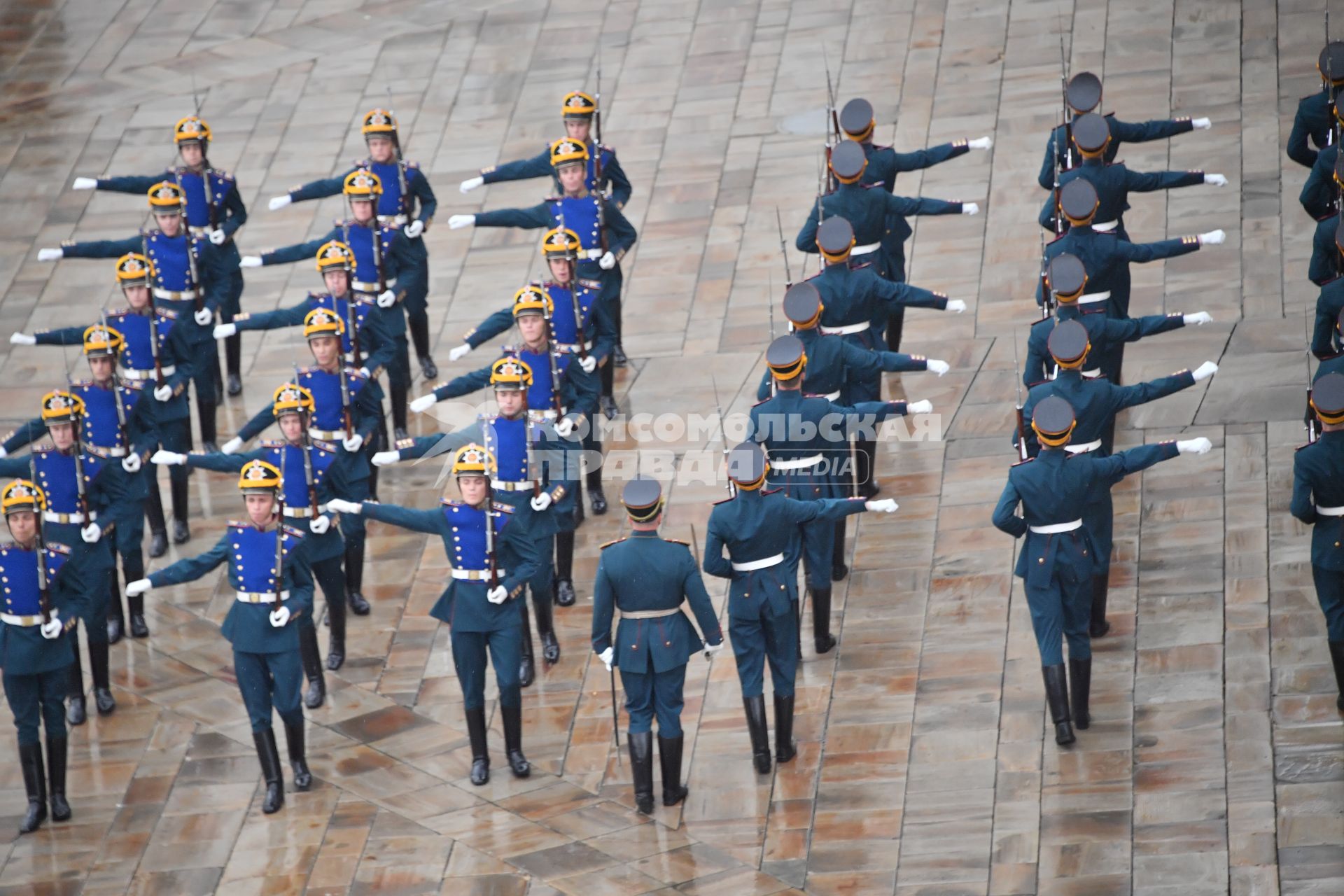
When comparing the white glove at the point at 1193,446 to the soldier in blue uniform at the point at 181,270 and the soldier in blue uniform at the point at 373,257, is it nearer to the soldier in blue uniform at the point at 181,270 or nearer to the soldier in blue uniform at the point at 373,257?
the soldier in blue uniform at the point at 373,257

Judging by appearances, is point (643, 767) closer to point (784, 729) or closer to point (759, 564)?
point (784, 729)

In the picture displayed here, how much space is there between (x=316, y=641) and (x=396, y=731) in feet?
2.31

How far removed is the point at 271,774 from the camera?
35.2ft

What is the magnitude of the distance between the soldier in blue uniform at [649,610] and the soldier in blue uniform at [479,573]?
63 cm

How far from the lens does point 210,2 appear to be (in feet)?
66.5

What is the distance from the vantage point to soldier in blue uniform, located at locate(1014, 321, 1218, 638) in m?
10.3

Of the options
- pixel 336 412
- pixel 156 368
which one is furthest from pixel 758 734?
pixel 156 368

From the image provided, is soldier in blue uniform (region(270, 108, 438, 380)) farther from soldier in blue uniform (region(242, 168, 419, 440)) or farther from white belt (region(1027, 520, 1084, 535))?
white belt (region(1027, 520, 1084, 535))

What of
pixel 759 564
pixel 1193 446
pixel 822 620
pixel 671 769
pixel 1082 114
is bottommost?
pixel 671 769

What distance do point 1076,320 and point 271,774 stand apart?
4810 millimetres

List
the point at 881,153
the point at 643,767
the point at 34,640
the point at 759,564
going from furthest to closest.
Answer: the point at 881,153
the point at 34,640
the point at 643,767
the point at 759,564

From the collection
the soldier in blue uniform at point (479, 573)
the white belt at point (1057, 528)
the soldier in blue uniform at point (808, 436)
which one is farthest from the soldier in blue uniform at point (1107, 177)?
the soldier in blue uniform at point (479, 573)

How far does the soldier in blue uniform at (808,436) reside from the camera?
10773mm

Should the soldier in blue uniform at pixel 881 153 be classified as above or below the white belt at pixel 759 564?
above
